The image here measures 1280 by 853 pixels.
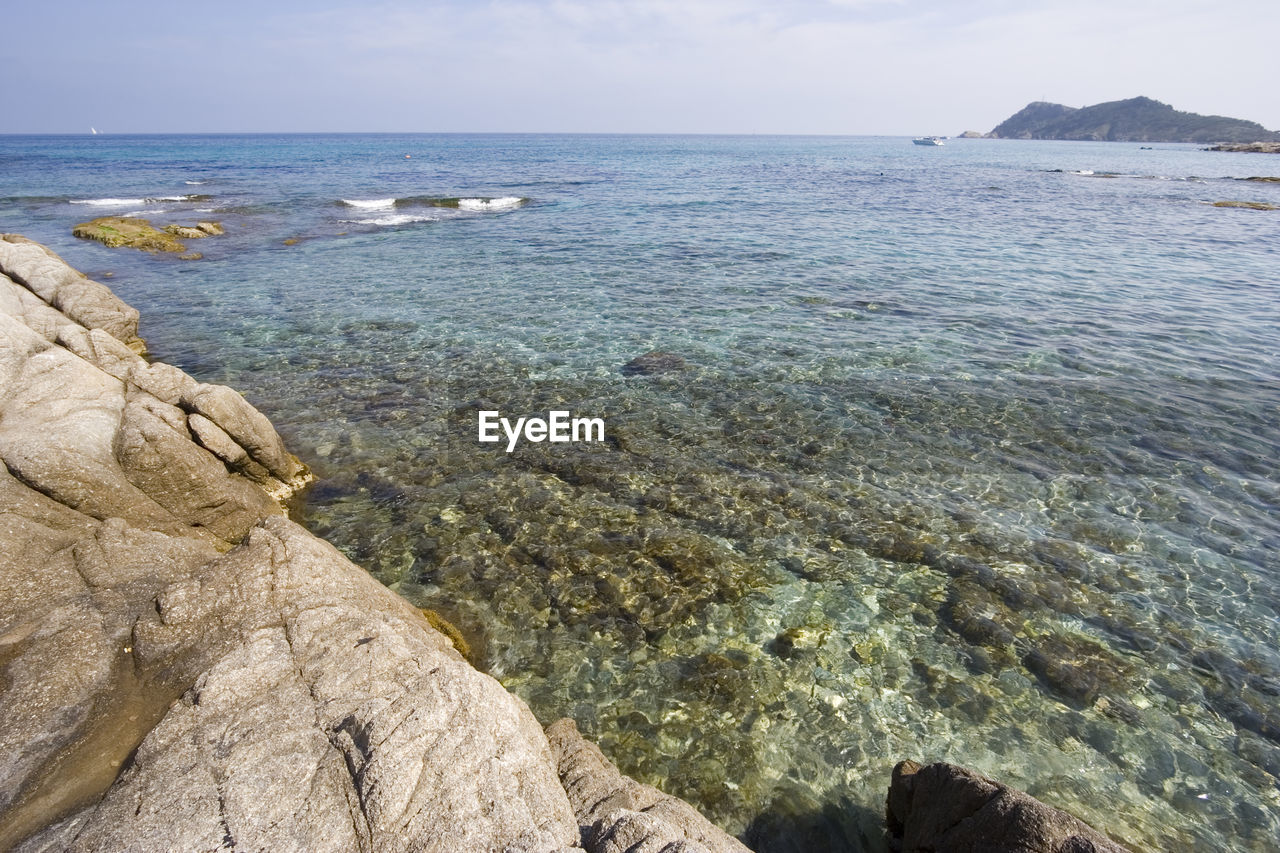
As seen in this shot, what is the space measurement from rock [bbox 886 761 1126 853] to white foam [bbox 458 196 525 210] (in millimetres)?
51569

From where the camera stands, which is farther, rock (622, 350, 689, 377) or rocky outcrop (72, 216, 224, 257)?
rocky outcrop (72, 216, 224, 257)

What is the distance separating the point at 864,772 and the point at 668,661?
280 cm

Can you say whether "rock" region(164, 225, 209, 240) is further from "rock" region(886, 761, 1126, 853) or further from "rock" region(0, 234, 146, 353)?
"rock" region(886, 761, 1126, 853)

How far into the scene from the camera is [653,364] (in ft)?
60.1

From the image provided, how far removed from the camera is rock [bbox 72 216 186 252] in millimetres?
34375

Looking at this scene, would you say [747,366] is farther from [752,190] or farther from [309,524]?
[752,190]

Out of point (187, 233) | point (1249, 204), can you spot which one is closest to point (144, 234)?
point (187, 233)

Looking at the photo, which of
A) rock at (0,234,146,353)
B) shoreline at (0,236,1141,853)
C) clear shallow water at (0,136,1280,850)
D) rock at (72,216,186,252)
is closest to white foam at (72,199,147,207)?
rock at (72,216,186,252)

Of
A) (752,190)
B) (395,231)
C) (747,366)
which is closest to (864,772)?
(747,366)

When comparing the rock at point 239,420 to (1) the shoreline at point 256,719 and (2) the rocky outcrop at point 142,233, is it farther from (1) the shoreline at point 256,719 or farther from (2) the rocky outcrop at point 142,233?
(2) the rocky outcrop at point 142,233

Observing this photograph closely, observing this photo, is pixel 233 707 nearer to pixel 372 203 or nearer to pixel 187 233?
pixel 187 233

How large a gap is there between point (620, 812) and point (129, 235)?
4512 centimetres

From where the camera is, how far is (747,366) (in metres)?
18.2

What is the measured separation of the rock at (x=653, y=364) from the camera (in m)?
18.0
